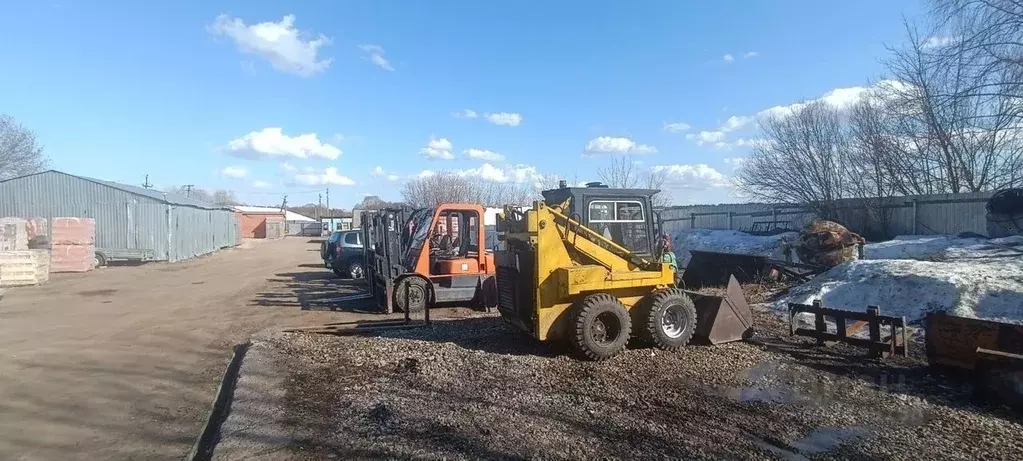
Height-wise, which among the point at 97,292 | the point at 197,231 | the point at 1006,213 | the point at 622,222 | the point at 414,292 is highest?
the point at 197,231

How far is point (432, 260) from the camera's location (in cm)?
1343

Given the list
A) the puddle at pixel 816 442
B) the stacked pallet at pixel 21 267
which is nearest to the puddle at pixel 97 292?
the stacked pallet at pixel 21 267

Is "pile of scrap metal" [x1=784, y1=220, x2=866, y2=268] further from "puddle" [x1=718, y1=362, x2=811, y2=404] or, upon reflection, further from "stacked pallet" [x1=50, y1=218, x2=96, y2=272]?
"stacked pallet" [x1=50, y1=218, x2=96, y2=272]

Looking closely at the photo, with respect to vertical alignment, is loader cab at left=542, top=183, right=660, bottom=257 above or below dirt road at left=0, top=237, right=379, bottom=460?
above

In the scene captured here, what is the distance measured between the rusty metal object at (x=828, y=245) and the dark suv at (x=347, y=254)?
44.7ft

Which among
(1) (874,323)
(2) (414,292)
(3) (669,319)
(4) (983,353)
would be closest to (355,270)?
(2) (414,292)

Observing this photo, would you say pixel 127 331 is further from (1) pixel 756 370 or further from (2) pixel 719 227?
(2) pixel 719 227

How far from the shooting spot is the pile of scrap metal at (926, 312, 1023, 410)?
6.17 meters

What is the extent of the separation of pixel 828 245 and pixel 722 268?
10.7 feet

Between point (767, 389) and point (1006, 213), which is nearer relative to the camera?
point (767, 389)

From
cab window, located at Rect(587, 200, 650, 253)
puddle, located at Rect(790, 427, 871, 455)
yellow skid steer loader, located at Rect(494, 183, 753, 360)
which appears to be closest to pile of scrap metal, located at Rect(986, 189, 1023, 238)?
yellow skid steer loader, located at Rect(494, 183, 753, 360)

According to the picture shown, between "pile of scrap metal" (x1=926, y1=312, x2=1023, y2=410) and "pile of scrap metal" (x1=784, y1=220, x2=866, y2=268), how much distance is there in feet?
30.9

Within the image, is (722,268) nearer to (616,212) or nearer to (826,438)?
(616,212)

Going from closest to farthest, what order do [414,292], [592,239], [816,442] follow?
[816,442] → [592,239] → [414,292]
